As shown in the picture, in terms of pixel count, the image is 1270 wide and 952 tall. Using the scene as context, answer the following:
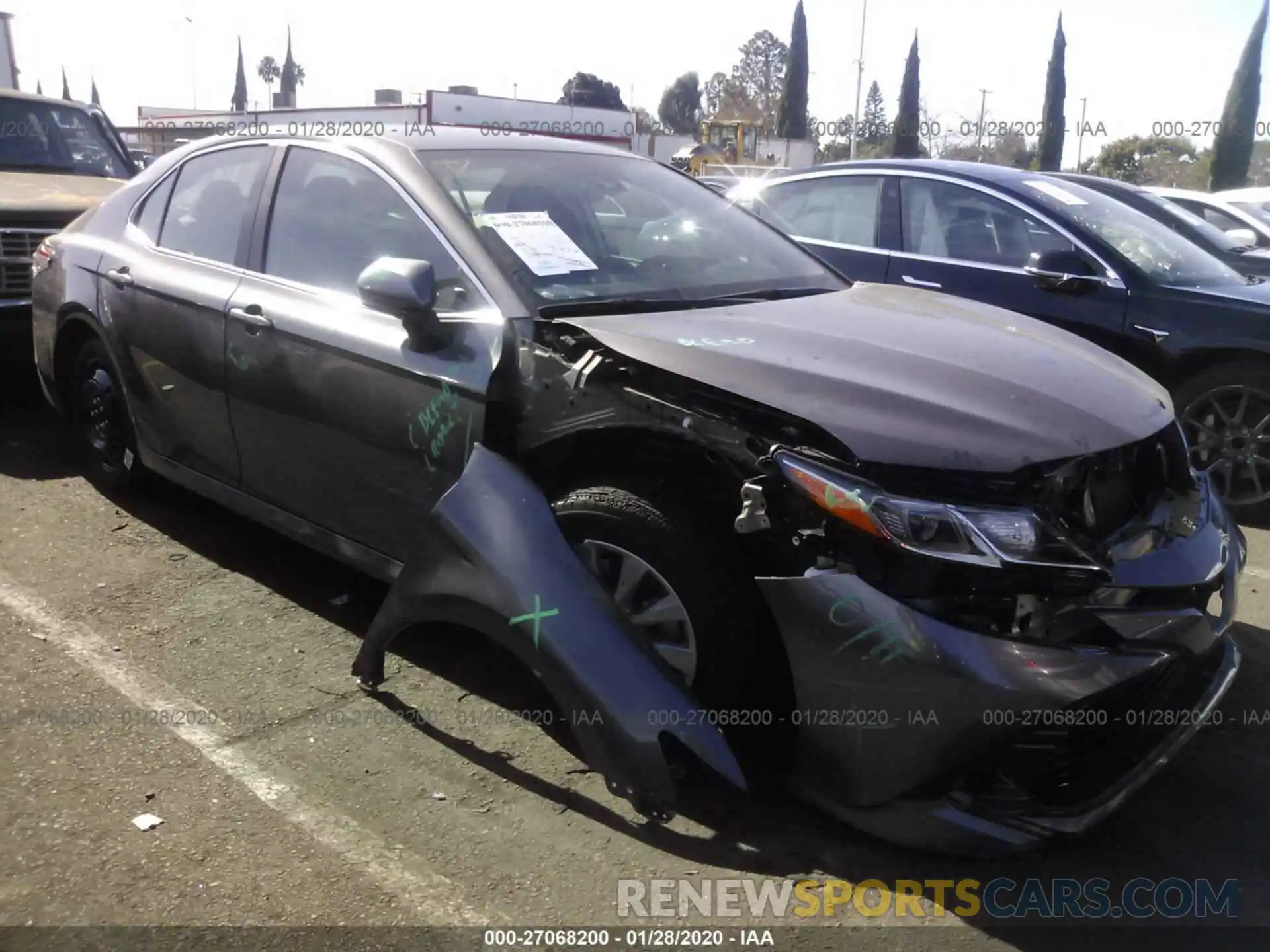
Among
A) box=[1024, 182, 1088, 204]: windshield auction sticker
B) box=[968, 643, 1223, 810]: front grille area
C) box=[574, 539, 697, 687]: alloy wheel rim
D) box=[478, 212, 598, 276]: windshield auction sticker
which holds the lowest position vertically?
box=[968, 643, 1223, 810]: front grille area

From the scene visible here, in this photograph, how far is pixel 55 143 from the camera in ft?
26.3

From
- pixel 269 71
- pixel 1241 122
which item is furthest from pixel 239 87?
pixel 1241 122

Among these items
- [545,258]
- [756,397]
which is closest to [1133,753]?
[756,397]

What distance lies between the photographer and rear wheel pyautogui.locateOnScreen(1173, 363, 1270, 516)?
17.1 feet

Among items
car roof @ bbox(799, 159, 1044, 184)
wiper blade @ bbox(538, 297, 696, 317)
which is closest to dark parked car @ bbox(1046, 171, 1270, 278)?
car roof @ bbox(799, 159, 1044, 184)

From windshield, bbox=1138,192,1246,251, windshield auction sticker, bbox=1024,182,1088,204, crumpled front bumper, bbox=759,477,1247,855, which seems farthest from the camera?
windshield, bbox=1138,192,1246,251

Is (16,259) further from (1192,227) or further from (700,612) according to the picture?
(1192,227)

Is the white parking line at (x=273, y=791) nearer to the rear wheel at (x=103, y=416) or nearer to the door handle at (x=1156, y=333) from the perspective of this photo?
the rear wheel at (x=103, y=416)

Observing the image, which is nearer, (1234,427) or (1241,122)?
(1234,427)

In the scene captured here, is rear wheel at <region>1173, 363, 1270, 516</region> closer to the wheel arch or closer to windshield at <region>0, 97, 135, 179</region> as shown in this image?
the wheel arch

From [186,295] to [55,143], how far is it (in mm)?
5014

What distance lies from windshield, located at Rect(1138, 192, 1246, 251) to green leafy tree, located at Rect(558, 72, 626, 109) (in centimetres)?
5141

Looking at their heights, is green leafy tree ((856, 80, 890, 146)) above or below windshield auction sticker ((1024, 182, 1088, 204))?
above

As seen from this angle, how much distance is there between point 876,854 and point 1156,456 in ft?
4.15
